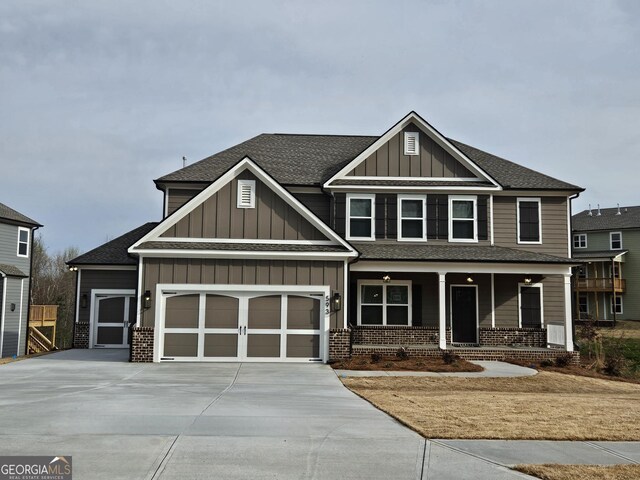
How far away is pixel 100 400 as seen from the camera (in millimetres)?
10523

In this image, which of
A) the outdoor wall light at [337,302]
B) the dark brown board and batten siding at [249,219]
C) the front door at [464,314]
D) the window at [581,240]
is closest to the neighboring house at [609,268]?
the window at [581,240]

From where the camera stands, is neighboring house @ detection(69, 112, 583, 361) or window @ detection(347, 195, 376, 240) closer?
neighboring house @ detection(69, 112, 583, 361)

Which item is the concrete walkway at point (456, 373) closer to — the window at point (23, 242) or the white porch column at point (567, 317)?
the white porch column at point (567, 317)

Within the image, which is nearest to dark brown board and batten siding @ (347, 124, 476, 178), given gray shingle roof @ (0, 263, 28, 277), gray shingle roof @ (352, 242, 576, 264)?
gray shingle roof @ (352, 242, 576, 264)

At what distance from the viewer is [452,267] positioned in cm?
1888

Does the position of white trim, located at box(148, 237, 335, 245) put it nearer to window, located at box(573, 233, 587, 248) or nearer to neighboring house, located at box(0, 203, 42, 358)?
neighboring house, located at box(0, 203, 42, 358)

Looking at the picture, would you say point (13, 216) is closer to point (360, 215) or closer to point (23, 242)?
point (23, 242)

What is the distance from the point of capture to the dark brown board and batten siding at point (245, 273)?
1705 centimetres

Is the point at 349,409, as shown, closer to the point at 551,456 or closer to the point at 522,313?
the point at 551,456

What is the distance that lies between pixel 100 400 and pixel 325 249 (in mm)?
8347

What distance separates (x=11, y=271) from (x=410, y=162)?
18633 mm

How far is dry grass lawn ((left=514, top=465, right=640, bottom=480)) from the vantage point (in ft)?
20.7

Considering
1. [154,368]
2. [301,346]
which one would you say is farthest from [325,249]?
[154,368]

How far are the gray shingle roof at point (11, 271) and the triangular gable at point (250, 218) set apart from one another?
13009 mm
